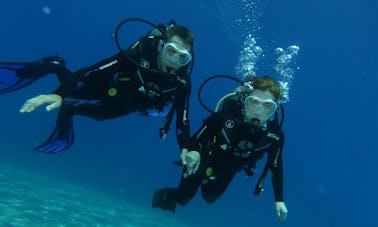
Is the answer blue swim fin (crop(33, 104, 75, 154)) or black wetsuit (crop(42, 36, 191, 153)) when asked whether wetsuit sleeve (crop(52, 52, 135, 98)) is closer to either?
black wetsuit (crop(42, 36, 191, 153))

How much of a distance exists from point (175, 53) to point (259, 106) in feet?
5.00

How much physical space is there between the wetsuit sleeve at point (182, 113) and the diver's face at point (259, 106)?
44.4 inches

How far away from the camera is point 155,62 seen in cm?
641

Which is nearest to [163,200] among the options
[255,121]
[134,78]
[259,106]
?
[134,78]

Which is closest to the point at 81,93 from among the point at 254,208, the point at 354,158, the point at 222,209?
the point at 222,209

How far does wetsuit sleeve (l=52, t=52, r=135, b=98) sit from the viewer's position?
5.89m

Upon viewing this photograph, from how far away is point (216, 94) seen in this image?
75750mm

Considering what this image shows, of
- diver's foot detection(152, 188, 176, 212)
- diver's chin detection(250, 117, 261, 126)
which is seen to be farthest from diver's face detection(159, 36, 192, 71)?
diver's foot detection(152, 188, 176, 212)

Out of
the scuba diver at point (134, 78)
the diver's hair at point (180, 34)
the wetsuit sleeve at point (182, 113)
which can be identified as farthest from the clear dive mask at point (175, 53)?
the wetsuit sleeve at point (182, 113)

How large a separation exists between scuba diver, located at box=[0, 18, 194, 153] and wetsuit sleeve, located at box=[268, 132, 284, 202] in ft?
4.72

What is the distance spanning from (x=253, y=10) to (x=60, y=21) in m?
41.8

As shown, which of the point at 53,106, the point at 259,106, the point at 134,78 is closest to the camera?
the point at 53,106

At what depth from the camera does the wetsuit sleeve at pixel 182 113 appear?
21.2 feet

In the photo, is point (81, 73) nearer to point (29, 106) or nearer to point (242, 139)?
point (29, 106)
